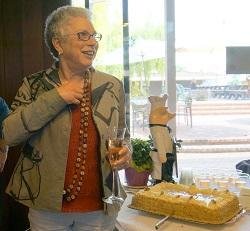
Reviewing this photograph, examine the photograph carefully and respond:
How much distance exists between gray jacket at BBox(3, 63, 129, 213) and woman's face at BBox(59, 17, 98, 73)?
8 centimetres

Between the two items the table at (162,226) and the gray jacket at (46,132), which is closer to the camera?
the gray jacket at (46,132)

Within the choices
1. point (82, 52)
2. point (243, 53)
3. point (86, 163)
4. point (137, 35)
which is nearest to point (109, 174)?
point (86, 163)

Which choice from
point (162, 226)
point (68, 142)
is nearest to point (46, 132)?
point (68, 142)

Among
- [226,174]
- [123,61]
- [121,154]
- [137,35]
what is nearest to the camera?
[121,154]

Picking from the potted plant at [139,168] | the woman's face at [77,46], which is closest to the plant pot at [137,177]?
the potted plant at [139,168]

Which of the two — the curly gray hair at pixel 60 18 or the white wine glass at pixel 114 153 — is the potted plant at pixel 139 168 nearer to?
the white wine glass at pixel 114 153

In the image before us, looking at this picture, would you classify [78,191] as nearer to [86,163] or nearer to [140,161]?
[86,163]

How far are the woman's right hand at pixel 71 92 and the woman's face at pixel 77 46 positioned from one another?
3.4 inches

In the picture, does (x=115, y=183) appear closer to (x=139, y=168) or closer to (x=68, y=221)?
(x=68, y=221)

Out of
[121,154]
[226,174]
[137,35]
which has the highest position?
[137,35]

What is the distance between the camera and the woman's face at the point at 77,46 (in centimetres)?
129

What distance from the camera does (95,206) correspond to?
131 centimetres

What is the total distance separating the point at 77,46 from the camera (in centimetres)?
130

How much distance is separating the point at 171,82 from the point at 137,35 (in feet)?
1.58
